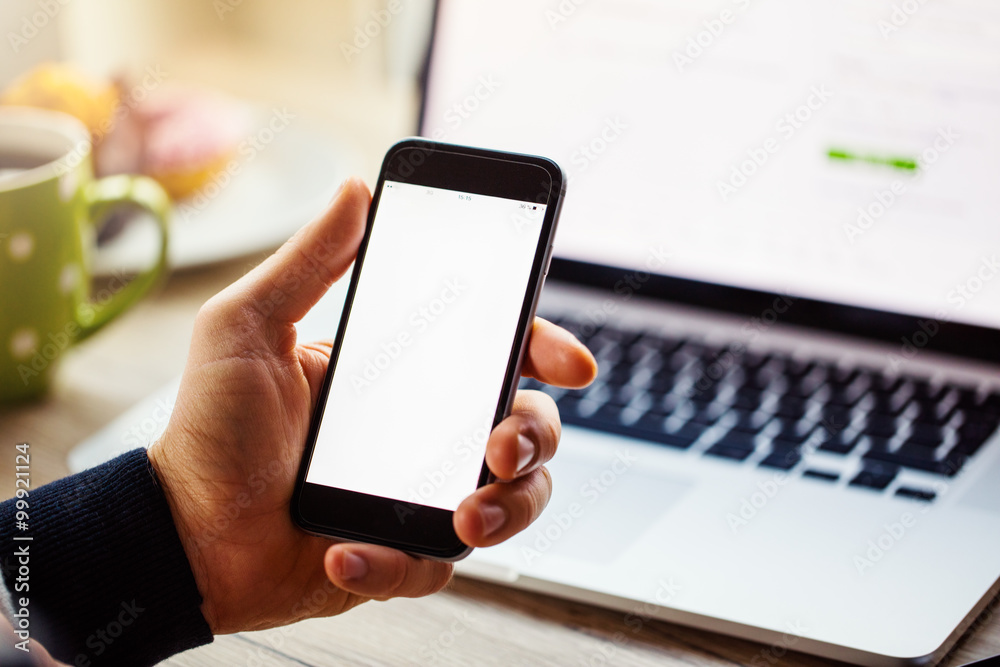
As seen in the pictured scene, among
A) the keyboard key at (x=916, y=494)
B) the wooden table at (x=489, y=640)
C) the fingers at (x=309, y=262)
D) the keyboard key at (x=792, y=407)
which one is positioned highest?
the fingers at (x=309, y=262)

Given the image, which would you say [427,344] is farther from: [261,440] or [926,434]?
[926,434]

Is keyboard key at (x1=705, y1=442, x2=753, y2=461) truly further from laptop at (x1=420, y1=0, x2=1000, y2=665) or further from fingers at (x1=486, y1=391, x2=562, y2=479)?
fingers at (x1=486, y1=391, x2=562, y2=479)

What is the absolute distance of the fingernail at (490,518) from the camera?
14.6 inches

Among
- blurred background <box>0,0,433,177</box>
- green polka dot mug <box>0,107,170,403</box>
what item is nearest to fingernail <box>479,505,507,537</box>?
green polka dot mug <box>0,107,170,403</box>

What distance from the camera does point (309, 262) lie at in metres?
0.42

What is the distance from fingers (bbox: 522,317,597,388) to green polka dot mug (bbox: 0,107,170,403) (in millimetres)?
328

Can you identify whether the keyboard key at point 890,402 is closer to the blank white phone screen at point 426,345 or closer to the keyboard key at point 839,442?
the keyboard key at point 839,442

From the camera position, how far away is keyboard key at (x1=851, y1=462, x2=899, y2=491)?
475mm

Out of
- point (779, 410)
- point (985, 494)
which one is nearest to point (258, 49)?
point (779, 410)

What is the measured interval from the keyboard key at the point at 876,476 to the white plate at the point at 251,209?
476 mm

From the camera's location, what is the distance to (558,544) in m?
0.44

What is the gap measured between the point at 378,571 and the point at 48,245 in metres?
0.33

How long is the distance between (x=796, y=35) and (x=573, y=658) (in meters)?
0.42

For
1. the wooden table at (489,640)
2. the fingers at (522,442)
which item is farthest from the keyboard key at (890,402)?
the fingers at (522,442)
